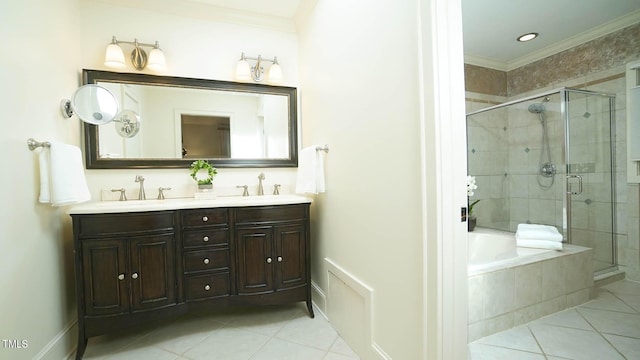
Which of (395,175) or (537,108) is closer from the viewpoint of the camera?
(395,175)

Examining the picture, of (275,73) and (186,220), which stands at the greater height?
(275,73)

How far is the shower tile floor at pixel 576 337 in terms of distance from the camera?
1.46m

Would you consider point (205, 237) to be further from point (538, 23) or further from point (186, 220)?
point (538, 23)

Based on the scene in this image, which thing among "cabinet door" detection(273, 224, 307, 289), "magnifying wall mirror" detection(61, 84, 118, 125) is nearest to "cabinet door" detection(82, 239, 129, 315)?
"magnifying wall mirror" detection(61, 84, 118, 125)

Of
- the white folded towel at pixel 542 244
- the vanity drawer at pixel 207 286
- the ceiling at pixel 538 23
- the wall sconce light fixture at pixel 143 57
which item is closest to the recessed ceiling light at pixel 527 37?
the ceiling at pixel 538 23

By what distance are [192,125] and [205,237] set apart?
3.22 ft

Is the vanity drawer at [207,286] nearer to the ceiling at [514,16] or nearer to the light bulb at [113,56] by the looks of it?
the light bulb at [113,56]

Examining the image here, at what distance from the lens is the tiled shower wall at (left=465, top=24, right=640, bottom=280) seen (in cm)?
232

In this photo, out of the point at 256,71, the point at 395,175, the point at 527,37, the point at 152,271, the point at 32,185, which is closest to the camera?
the point at 395,175

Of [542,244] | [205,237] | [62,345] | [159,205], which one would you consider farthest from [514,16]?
[62,345]

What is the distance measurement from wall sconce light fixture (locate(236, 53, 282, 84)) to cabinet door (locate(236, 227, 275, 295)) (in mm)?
1290

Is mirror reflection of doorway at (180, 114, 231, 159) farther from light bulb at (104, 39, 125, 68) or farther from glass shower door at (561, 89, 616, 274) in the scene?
glass shower door at (561, 89, 616, 274)

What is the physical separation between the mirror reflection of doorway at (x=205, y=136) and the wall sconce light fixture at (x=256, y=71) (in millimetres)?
396

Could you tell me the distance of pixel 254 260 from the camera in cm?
183
